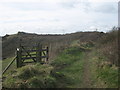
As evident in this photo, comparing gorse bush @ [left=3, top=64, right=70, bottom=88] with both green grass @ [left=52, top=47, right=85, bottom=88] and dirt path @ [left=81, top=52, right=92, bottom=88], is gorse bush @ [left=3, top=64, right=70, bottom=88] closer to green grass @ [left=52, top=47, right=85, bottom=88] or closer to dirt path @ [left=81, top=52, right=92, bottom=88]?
green grass @ [left=52, top=47, right=85, bottom=88]

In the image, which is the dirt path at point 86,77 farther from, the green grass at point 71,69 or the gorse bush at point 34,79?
the gorse bush at point 34,79

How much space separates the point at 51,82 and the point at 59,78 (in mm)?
1205

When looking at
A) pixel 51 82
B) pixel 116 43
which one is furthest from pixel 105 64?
pixel 51 82

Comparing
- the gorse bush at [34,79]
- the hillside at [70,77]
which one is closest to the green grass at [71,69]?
the hillside at [70,77]

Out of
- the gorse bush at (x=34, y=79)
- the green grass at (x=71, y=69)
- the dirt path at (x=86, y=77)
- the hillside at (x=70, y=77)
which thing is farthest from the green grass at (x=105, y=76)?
the gorse bush at (x=34, y=79)

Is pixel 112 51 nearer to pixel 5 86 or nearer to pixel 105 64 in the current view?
pixel 105 64

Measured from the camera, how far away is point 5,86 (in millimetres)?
9797

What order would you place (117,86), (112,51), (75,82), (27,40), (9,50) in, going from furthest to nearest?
(27,40)
(9,50)
(112,51)
(75,82)
(117,86)

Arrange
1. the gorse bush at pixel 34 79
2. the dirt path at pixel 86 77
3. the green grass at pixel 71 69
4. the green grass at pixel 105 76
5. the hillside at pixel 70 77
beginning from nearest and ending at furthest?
the gorse bush at pixel 34 79 < the hillside at pixel 70 77 < the green grass at pixel 105 76 < the dirt path at pixel 86 77 < the green grass at pixel 71 69

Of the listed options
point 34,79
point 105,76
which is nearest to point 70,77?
point 105,76

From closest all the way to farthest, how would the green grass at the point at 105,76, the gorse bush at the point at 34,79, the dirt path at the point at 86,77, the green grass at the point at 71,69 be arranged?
the gorse bush at the point at 34,79 < the green grass at the point at 105,76 < the dirt path at the point at 86,77 < the green grass at the point at 71,69

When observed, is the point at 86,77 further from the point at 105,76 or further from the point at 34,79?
the point at 34,79

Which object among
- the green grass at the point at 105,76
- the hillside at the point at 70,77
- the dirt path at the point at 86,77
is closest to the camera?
the hillside at the point at 70,77

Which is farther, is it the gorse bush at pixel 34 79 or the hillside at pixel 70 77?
the hillside at pixel 70 77
